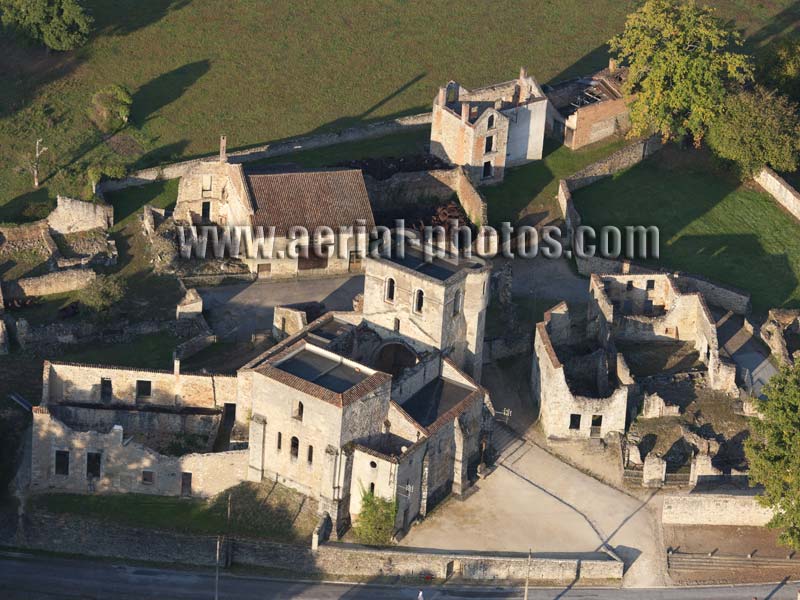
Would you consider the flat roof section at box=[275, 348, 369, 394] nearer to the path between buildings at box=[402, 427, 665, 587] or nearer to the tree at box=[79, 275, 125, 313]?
the path between buildings at box=[402, 427, 665, 587]

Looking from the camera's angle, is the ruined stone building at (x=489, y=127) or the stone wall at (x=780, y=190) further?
the stone wall at (x=780, y=190)

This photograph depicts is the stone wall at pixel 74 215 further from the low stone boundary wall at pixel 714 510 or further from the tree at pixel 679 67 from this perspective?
the low stone boundary wall at pixel 714 510

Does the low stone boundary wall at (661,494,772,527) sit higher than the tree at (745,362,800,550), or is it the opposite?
the tree at (745,362,800,550)

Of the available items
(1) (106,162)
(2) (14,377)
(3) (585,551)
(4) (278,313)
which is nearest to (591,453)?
(3) (585,551)

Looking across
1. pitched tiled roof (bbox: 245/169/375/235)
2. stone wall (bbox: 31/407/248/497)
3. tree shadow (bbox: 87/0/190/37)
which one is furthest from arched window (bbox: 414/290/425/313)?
tree shadow (bbox: 87/0/190/37)

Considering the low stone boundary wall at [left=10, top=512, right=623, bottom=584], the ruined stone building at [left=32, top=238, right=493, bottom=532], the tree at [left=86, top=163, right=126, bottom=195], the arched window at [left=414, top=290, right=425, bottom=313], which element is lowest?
the low stone boundary wall at [left=10, top=512, right=623, bottom=584]

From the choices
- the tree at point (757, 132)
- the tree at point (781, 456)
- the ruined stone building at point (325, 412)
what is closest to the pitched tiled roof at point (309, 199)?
the ruined stone building at point (325, 412)

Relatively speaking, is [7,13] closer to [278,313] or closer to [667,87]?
[278,313]
